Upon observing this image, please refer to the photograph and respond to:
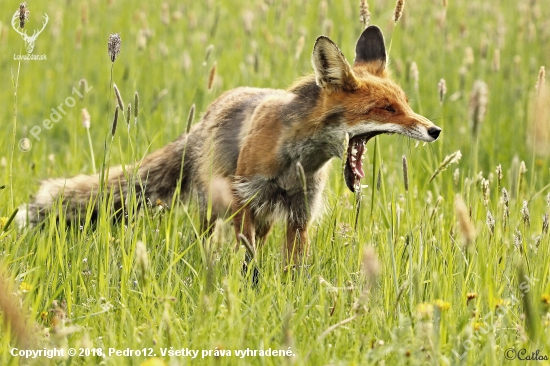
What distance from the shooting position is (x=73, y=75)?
9305mm

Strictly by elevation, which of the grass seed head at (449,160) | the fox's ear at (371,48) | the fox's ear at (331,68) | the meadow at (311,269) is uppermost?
the fox's ear at (371,48)

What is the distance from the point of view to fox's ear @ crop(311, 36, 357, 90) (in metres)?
4.65

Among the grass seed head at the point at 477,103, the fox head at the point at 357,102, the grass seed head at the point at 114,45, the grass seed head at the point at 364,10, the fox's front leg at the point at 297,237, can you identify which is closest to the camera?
the grass seed head at the point at 477,103

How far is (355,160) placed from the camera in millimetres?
4863

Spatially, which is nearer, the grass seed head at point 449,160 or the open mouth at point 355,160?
the grass seed head at point 449,160

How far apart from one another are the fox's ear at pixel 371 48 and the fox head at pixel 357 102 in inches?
16.9

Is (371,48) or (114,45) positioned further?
(371,48)

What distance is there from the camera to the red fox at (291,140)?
15.3ft

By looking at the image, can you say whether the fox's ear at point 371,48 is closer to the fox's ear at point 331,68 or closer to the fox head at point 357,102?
the fox head at point 357,102

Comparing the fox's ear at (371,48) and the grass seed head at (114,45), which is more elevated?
the fox's ear at (371,48)

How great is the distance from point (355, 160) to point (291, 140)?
45cm

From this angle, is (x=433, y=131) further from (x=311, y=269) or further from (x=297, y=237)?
(x=297, y=237)

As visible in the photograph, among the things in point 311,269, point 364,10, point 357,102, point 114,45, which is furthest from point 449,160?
point 114,45

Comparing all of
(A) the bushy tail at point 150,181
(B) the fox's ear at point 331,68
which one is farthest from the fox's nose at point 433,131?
(A) the bushy tail at point 150,181
